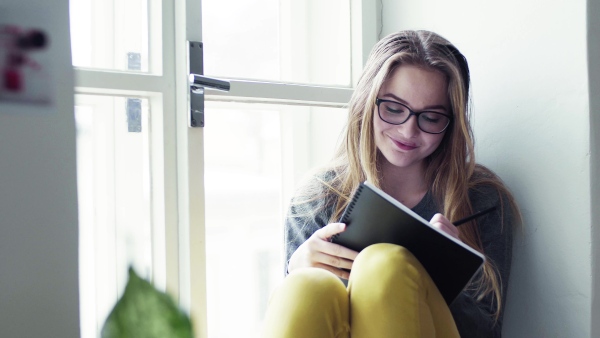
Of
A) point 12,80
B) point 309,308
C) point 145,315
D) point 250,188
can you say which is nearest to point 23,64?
point 12,80

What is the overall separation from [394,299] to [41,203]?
1.70 ft

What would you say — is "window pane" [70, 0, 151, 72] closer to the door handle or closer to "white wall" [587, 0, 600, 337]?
the door handle

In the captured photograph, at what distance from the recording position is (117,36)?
45.0 inches

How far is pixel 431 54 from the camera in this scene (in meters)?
1.13

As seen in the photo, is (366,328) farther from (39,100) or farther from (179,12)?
(179,12)

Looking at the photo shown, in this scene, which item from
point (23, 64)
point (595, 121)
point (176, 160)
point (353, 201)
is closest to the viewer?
point (23, 64)

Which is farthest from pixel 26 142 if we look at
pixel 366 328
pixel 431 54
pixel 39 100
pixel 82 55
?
pixel 431 54

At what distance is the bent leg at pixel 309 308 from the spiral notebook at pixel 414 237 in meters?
0.12

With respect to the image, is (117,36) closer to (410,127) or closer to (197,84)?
(197,84)

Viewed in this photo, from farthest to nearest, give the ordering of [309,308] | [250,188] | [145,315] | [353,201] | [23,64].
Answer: [250,188] < [353,201] < [309,308] < [23,64] < [145,315]

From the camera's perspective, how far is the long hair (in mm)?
1127

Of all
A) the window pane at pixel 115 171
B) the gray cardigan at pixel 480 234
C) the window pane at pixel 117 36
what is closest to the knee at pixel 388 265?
the gray cardigan at pixel 480 234

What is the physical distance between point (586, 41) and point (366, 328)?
26.5 inches

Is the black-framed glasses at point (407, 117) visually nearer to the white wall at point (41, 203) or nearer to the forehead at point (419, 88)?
the forehead at point (419, 88)
